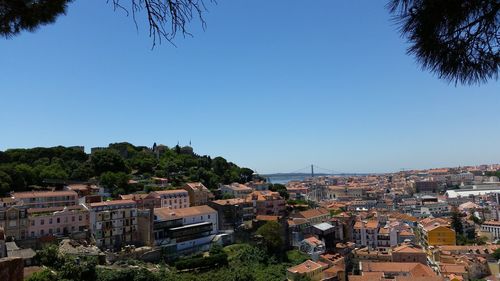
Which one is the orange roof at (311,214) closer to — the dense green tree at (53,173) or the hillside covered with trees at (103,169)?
the hillside covered with trees at (103,169)

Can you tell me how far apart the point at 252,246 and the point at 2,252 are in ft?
56.6

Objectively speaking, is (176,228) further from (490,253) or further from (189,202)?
(490,253)

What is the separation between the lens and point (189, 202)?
3741cm

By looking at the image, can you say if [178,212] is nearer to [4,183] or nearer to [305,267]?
[305,267]

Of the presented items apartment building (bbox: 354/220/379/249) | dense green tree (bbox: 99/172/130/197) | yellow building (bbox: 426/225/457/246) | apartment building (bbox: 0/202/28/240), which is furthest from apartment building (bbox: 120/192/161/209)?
yellow building (bbox: 426/225/457/246)

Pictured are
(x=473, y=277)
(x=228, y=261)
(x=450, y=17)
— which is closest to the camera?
(x=450, y=17)

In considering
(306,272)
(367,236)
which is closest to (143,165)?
(367,236)

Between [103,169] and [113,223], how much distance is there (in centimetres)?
1748

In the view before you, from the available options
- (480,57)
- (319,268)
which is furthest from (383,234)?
(480,57)

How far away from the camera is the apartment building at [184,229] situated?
27.7 m

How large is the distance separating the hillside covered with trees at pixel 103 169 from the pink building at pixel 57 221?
26.4 ft

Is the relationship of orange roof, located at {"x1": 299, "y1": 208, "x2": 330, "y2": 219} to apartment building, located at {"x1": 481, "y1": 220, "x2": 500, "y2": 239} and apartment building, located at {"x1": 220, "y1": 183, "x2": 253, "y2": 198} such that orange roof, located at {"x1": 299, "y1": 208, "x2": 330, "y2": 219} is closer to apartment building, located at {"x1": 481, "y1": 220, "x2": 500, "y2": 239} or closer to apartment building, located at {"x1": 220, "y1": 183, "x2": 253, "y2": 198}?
apartment building, located at {"x1": 220, "y1": 183, "x2": 253, "y2": 198}

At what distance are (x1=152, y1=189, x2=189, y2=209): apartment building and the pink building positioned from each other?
7821mm

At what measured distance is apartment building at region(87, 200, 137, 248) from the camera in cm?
2575
